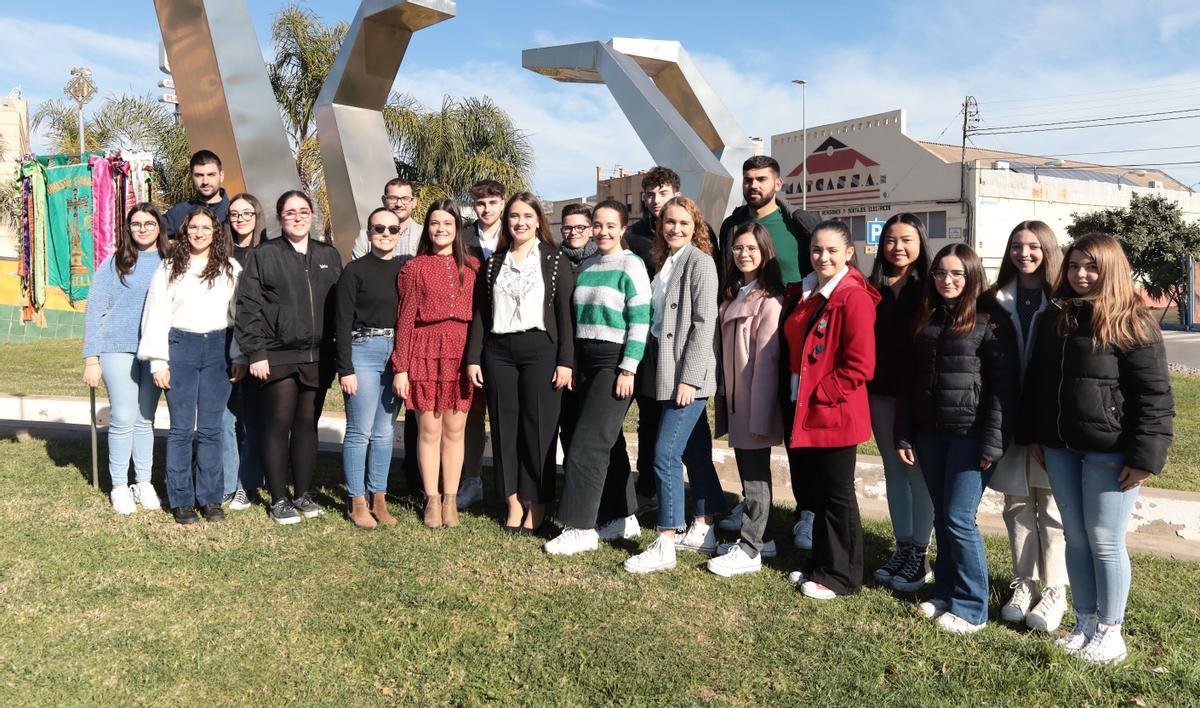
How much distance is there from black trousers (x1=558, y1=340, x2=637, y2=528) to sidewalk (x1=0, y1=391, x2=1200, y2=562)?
1.35 meters

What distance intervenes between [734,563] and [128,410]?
331 centimetres

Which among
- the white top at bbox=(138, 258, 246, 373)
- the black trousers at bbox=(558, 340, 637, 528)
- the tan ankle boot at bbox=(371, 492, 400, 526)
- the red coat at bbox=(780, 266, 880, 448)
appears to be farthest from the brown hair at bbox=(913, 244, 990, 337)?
the white top at bbox=(138, 258, 246, 373)

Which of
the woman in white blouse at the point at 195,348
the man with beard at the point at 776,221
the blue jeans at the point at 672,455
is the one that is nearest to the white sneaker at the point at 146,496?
the woman in white blouse at the point at 195,348

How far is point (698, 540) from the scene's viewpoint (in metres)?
4.26

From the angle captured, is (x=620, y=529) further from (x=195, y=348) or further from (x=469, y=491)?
(x=195, y=348)

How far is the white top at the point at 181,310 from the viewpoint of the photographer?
14.4ft

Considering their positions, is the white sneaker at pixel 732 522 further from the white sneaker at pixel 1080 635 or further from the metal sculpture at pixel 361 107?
the metal sculpture at pixel 361 107

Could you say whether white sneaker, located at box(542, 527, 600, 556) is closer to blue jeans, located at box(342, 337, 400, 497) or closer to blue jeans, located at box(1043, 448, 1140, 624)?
blue jeans, located at box(342, 337, 400, 497)

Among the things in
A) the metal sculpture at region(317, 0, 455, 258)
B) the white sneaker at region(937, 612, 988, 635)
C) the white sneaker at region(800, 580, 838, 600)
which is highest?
the metal sculpture at region(317, 0, 455, 258)

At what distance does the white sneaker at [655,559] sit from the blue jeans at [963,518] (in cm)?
120

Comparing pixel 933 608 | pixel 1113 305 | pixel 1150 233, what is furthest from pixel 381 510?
pixel 1150 233

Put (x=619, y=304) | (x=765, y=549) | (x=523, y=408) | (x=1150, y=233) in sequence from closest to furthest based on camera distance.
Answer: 1. (x=619, y=304)
2. (x=765, y=549)
3. (x=523, y=408)
4. (x=1150, y=233)

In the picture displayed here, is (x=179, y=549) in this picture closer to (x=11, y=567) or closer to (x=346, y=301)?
(x=11, y=567)

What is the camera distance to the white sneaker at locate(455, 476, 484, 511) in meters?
4.96
